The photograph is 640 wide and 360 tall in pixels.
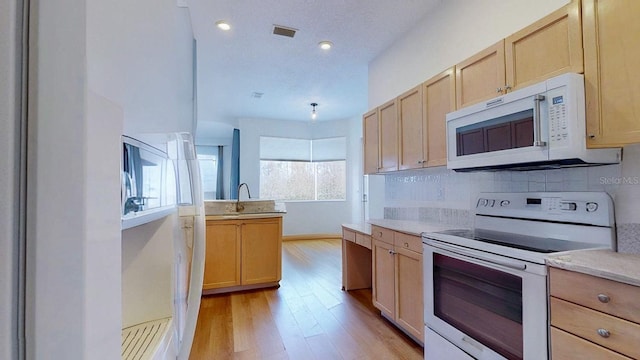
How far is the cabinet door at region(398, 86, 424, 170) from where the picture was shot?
8.33 ft

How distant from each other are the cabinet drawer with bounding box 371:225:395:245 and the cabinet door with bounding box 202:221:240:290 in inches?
64.9

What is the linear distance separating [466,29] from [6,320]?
2898 mm

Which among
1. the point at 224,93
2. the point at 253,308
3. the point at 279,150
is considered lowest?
the point at 253,308

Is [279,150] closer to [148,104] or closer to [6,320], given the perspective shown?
[148,104]

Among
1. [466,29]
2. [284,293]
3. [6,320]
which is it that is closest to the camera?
[6,320]

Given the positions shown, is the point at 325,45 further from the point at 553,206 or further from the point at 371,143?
the point at 553,206

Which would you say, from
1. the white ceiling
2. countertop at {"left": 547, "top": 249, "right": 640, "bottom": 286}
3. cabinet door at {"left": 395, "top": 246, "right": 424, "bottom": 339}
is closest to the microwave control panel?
countertop at {"left": 547, "top": 249, "right": 640, "bottom": 286}

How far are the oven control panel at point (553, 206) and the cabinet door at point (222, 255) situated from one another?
2.62 meters

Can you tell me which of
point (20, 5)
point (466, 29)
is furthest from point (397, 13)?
point (20, 5)

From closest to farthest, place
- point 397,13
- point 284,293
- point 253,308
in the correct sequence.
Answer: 1. point 397,13
2. point 253,308
3. point 284,293

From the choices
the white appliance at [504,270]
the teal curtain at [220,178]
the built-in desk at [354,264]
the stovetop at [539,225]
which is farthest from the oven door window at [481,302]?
the teal curtain at [220,178]

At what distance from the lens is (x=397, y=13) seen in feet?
8.91

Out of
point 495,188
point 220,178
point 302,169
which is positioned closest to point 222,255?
point 495,188

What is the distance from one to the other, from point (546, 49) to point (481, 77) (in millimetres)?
417
